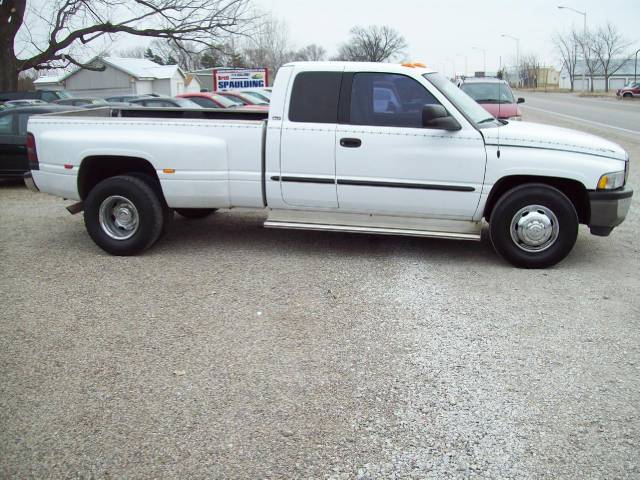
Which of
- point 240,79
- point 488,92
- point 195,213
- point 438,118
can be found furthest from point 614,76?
point 438,118

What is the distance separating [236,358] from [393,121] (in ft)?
9.77

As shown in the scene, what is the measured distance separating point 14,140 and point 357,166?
7.63 m

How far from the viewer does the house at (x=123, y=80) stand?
5022cm

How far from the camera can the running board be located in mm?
6113

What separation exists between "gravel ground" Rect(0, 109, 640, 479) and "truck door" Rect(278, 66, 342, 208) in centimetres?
73

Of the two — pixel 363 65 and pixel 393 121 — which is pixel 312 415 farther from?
pixel 363 65

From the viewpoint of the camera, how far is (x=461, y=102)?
20.5ft

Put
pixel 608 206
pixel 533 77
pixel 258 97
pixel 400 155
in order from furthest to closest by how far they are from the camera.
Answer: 1. pixel 533 77
2. pixel 258 97
3. pixel 400 155
4. pixel 608 206

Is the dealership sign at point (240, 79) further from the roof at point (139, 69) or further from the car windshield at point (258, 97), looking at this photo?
the roof at point (139, 69)

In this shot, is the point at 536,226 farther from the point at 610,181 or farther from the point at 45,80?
the point at 45,80

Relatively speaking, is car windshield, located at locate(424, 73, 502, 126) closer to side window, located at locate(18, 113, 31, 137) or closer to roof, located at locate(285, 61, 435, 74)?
roof, located at locate(285, 61, 435, 74)

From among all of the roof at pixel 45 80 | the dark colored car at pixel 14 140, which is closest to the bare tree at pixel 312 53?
the roof at pixel 45 80

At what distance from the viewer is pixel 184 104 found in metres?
17.0

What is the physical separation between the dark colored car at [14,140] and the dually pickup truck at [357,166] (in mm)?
4897
